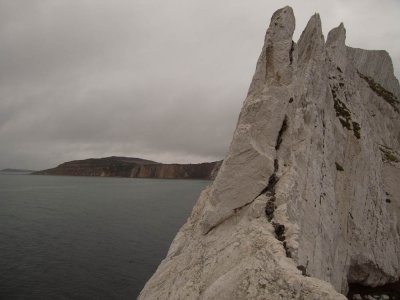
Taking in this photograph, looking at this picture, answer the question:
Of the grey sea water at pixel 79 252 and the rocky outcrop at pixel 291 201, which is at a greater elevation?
the rocky outcrop at pixel 291 201

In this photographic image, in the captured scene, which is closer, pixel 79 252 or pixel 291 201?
pixel 291 201

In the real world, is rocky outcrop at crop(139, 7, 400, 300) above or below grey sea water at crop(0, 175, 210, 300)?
above

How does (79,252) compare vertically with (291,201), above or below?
below

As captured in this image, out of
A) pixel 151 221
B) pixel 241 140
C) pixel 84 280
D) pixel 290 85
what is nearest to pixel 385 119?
pixel 290 85

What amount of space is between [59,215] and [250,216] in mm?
76480

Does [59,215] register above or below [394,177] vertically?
below

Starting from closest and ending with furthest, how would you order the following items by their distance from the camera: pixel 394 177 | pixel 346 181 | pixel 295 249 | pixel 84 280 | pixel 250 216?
pixel 295 249 → pixel 250 216 → pixel 346 181 → pixel 394 177 → pixel 84 280

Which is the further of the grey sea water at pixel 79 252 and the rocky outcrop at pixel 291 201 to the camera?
the grey sea water at pixel 79 252

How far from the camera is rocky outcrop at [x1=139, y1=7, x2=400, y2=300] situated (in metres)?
13.3

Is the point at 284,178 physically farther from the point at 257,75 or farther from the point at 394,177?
the point at 394,177

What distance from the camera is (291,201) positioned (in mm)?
16344

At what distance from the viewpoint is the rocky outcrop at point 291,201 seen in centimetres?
1334

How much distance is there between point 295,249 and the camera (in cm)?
1345

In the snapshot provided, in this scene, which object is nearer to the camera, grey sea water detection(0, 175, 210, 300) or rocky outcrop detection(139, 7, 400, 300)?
rocky outcrop detection(139, 7, 400, 300)
